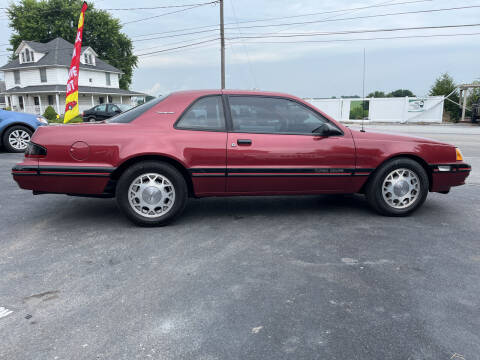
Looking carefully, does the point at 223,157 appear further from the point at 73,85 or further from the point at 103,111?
the point at 103,111

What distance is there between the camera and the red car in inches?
157

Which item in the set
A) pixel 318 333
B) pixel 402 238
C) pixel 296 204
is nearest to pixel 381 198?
→ pixel 402 238

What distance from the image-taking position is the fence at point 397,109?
28969mm

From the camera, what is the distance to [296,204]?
5246 mm

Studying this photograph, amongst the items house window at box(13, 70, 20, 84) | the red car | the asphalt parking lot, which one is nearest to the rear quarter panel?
the red car

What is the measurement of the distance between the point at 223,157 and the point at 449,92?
32319 mm

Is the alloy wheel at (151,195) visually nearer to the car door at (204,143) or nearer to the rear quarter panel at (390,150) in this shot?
the car door at (204,143)

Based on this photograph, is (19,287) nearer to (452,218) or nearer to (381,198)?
(381,198)

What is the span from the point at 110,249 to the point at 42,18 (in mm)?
53654

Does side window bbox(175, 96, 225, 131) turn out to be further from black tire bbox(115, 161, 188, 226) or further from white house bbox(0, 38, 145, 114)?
white house bbox(0, 38, 145, 114)

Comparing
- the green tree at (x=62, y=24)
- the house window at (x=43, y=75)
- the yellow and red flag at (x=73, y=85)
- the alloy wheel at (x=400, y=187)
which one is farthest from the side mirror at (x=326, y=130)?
the green tree at (x=62, y=24)

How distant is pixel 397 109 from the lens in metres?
30.1

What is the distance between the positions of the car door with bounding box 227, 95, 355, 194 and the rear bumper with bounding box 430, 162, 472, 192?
3.55 ft

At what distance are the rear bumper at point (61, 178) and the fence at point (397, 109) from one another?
28.2 m
